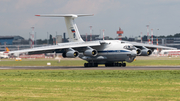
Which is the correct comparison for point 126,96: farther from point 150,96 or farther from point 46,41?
point 46,41

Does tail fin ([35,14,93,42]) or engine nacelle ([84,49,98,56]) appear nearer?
engine nacelle ([84,49,98,56])

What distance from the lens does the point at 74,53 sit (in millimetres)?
38500

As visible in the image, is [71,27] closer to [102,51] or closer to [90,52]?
[102,51]

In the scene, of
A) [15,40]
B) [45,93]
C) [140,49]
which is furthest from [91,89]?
[15,40]

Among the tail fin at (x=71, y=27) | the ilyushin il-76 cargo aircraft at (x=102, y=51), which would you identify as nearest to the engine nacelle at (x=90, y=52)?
the ilyushin il-76 cargo aircraft at (x=102, y=51)

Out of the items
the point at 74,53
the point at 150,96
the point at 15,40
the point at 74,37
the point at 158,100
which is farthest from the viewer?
the point at 15,40

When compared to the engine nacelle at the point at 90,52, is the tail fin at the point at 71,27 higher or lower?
higher

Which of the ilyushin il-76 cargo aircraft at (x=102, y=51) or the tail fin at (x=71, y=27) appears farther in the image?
the tail fin at (x=71, y=27)

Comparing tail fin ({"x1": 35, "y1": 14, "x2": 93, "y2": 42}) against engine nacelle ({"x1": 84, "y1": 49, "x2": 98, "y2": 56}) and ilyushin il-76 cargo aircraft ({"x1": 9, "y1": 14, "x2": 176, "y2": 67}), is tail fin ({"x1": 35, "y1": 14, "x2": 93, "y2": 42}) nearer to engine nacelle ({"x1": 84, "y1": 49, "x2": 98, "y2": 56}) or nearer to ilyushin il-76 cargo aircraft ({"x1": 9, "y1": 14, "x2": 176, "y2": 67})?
ilyushin il-76 cargo aircraft ({"x1": 9, "y1": 14, "x2": 176, "y2": 67})

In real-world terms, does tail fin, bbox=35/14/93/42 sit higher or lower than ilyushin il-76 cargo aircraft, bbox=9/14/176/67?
higher

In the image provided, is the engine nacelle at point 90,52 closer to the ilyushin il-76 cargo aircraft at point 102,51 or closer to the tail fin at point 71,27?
the ilyushin il-76 cargo aircraft at point 102,51

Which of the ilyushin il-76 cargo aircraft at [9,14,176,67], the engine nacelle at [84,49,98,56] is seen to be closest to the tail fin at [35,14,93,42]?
the ilyushin il-76 cargo aircraft at [9,14,176,67]

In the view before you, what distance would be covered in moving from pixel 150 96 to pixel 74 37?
111 ft

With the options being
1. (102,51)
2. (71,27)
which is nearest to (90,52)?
(102,51)
